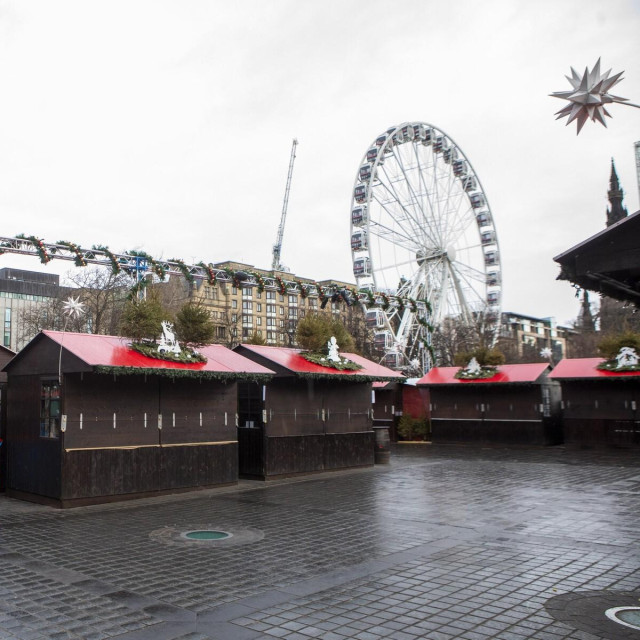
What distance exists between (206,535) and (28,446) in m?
5.63

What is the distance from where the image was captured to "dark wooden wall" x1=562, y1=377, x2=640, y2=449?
75.8ft

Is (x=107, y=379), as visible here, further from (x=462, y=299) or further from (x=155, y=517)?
(x=462, y=299)

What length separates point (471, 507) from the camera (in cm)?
1177

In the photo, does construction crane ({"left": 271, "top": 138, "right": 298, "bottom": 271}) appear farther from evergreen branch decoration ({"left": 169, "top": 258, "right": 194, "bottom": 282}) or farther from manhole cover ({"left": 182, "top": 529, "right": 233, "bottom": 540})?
manhole cover ({"left": 182, "top": 529, "right": 233, "bottom": 540})

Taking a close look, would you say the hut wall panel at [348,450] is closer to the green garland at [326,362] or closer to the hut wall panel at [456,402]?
the green garland at [326,362]

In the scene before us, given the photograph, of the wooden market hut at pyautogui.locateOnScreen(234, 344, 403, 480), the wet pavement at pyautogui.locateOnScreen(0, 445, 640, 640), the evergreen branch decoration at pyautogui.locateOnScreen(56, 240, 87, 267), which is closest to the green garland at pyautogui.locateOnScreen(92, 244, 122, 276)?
the evergreen branch decoration at pyautogui.locateOnScreen(56, 240, 87, 267)

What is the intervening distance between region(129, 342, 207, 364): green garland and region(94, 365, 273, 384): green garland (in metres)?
0.41

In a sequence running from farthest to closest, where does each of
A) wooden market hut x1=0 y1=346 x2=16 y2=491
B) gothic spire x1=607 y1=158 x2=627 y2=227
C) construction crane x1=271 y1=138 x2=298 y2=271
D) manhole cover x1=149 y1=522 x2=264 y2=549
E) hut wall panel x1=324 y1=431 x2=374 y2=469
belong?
1. construction crane x1=271 y1=138 x2=298 y2=271
2. gothic spire x1=607 y1=158 x2=627 y2=227
3. hut wall panel x1=324 y1=431 x2=374 y2=469
4. wooden market hut x1=0 y1=346 x2=16 y2=491
5. manhole cover x1=149 y1=522 x2=264 y2=549

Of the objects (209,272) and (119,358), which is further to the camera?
(209,272)

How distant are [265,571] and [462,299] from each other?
3861 centimetres

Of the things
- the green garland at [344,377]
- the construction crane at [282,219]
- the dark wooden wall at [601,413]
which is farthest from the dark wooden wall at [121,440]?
the construction crane at [282,219]

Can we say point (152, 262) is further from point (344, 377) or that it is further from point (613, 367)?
point (613, 367)

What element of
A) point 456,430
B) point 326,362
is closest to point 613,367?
point 456,430

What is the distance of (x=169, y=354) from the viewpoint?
1377cm
